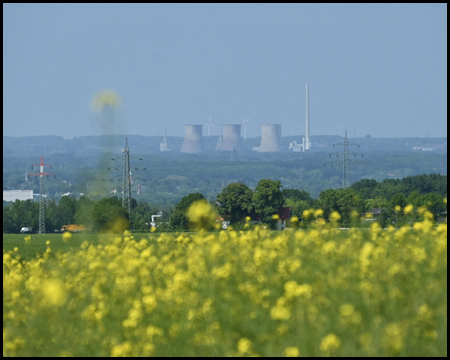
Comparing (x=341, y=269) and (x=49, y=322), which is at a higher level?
(x=341, y=269)

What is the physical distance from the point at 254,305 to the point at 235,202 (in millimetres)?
26185

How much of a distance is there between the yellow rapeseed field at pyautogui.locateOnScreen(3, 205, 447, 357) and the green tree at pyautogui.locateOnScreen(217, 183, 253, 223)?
23525 mm

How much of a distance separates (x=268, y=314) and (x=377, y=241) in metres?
2.95

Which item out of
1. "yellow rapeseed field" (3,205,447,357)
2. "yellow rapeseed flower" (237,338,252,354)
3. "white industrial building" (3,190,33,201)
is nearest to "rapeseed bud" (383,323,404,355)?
"yellow rapeseed field" (3,205,447,357)

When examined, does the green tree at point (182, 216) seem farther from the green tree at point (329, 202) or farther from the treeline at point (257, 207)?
the green tree at point (329, 202)

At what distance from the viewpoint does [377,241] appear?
8852 mm

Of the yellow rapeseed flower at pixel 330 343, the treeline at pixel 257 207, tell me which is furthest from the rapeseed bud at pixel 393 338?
the treeline at pixel 257 207

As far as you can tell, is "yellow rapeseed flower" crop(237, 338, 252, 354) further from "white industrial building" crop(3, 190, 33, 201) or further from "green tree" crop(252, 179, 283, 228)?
"white industrial building" crop(3, 190, 33, 201)

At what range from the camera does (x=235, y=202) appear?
107ft

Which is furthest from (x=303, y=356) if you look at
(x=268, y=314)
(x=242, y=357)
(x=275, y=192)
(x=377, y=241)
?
(x=275, y=192)

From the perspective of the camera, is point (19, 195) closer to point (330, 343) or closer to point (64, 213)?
point (64, 213)

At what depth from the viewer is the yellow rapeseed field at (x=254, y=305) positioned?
18.4 feet

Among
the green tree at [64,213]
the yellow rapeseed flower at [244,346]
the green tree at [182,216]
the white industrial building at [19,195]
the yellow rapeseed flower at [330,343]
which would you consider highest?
the yellow rapeseed flower at [330,343]

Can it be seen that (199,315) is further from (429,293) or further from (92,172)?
(92,172)
